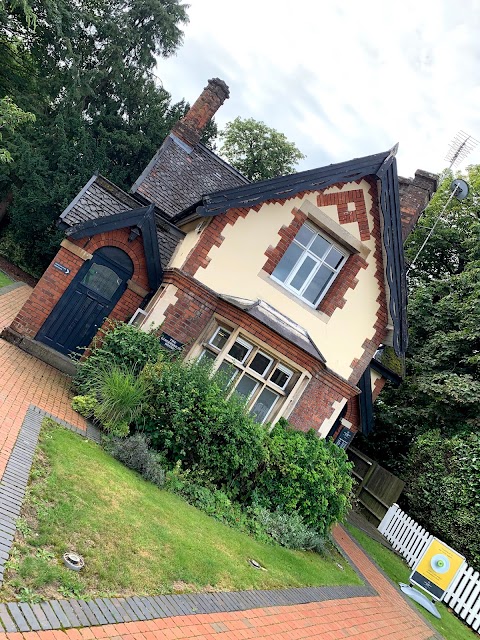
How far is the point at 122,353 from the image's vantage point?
10453mm

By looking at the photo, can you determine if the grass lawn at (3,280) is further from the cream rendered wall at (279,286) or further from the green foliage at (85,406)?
the green foliage at (85,406)

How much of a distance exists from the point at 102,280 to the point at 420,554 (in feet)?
39.5

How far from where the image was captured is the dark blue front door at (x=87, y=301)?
40.9 ft

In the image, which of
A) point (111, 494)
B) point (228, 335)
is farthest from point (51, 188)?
point (111, 494)

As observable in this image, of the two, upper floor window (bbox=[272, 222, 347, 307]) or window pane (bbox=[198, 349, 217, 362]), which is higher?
upper floor window (bbox=[272, 222, 347, 307])

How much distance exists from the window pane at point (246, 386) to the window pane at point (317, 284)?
2612 millimetres

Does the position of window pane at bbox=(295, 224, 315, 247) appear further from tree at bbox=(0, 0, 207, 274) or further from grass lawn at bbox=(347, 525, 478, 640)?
tree at bbox=(0, 0, 207, 274)

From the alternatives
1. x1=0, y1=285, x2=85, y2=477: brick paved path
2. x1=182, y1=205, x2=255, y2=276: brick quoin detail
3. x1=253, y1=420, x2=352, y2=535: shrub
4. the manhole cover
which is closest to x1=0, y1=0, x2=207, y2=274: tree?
x1=0, y1=285, x2=85, y2=477: brick paved path

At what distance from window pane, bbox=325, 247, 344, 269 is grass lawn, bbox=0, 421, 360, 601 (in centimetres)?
697

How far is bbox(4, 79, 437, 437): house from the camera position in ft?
37.9

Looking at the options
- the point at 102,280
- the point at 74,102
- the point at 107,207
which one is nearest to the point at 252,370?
the point at 102,280

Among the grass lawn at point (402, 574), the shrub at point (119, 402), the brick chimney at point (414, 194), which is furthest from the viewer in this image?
the brick chimney at point (414, 194)

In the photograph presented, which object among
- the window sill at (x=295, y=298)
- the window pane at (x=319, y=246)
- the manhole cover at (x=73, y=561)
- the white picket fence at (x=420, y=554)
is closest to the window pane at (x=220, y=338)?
the window sill at (x=295, y=298)

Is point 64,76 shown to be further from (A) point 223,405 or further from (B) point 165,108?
(A) point 223,405
